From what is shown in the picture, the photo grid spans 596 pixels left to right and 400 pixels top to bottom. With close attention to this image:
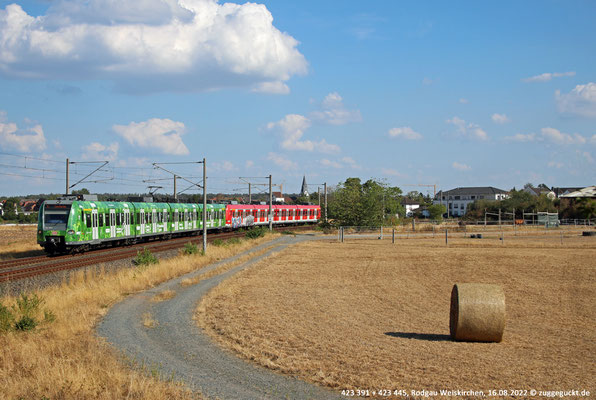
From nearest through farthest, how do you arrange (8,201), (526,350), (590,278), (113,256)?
(526,350)
(590,278)
(113,256)
(8,201)

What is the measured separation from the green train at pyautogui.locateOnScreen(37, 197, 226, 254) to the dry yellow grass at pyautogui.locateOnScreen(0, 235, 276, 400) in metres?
16.6

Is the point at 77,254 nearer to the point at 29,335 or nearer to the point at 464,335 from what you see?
the point at 29,335

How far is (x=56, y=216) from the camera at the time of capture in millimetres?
35156

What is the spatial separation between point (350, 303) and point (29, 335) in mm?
10990

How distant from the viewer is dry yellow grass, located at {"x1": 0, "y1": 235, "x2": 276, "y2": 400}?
921 cm

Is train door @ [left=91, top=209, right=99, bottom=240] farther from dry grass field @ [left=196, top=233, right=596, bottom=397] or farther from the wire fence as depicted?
the wire fence

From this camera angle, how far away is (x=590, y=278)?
95.9 feet

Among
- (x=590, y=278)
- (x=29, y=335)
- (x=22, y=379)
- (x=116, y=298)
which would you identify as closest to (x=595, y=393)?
(x=22, y=379)

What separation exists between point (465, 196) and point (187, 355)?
6486 inches

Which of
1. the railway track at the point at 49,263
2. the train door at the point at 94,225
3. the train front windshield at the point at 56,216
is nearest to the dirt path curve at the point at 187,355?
the railway track at the point at 49,263

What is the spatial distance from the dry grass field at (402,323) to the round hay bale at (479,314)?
313mm

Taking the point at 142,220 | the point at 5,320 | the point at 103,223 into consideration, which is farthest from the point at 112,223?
the point at 5,320

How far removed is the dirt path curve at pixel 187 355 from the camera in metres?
9.92

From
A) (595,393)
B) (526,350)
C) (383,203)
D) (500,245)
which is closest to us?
(595,393)
